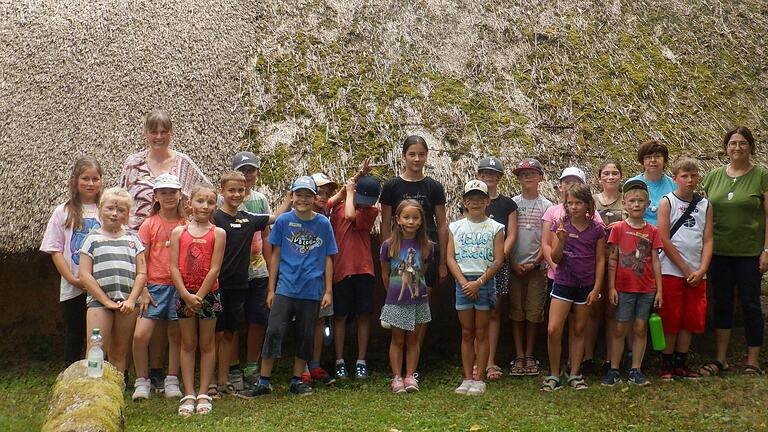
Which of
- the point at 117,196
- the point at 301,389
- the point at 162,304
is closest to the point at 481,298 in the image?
the point at 301,389

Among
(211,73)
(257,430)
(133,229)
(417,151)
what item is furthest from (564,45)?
(257,430)

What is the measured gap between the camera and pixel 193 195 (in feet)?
17.4

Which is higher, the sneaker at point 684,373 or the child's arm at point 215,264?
the child's arm at point 215,264

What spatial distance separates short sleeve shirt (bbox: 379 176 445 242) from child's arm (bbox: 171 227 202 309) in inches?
60.3

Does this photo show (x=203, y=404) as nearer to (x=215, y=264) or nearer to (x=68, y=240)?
(x=215, y=264)

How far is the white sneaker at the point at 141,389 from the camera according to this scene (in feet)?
17.9

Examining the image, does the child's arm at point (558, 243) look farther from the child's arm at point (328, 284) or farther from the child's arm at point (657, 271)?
the child's arm at point (328, 284)

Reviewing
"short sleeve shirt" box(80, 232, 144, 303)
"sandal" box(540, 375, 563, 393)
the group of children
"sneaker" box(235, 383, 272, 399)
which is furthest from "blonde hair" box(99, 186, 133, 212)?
"sandal" box(540, 375, 563, 393)

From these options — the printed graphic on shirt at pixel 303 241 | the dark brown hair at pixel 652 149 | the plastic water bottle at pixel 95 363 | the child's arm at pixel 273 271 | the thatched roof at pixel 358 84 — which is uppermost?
the thatched roof at pixel 358 84

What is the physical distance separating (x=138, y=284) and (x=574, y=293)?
115 inches

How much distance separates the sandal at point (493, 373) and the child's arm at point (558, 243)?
→ 98 centimetres

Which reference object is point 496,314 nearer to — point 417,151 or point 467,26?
point 417,151

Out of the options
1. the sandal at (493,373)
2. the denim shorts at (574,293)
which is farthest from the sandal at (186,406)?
the denim shorts at (574,293)

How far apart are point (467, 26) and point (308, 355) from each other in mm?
3974
